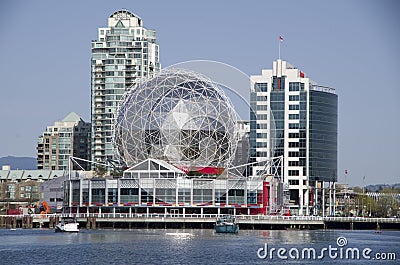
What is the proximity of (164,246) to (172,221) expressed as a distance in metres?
46.1

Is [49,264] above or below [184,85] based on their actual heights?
below

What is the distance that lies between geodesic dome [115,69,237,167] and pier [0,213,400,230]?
13.0 m

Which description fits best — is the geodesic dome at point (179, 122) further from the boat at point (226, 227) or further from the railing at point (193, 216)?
the boat at point (226, 227)

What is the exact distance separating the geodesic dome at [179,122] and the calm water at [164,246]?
26.1 meters

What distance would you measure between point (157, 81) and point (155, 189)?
20.3 m

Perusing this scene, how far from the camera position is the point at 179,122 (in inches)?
6924

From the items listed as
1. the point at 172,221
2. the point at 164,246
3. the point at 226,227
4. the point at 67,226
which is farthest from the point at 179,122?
the point at 164,246

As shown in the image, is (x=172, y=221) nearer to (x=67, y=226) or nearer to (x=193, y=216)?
(x=193, y=216)

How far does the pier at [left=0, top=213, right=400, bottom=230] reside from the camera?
162 meters

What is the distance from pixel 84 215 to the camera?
168 m

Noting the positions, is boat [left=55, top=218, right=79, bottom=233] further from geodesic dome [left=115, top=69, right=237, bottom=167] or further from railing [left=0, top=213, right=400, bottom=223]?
geodesic dome [left=115, top=69, right=237, bottom=167]

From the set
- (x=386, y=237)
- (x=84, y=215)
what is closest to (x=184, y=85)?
(x=84, y=215)

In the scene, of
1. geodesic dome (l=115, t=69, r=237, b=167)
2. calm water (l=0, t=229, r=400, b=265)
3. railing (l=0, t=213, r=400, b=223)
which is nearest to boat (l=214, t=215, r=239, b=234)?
calm water (l=0, t=229, r=400, b=265)

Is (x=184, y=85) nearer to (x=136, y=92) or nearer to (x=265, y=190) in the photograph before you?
(x=136, y=92)
